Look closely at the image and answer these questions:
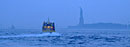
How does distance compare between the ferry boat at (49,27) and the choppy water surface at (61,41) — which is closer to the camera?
the choppy water surface at (61,41)

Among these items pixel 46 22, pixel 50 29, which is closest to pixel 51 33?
pixel 50 29

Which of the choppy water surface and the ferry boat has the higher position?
the ferry boat

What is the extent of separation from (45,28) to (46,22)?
13.8ft

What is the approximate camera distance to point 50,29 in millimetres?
83125

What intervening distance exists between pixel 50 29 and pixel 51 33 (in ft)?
4.93

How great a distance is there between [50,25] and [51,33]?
11.5ft

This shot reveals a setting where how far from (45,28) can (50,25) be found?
5.66 ft

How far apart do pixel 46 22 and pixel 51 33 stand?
24.3 ft

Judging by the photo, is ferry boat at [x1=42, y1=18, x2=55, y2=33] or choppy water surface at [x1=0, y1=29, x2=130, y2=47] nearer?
choppy water surface at [x1=0, y1=29, x2=130, y2=47]

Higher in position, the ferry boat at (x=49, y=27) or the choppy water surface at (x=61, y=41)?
the ferry boat at (x=49, y=27)

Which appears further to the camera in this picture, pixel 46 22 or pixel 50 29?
pixel 46 22

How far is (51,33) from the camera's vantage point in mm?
82188

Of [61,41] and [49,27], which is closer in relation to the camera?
[61,41]

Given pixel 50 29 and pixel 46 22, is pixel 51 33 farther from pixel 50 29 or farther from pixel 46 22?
pixel 46 22
